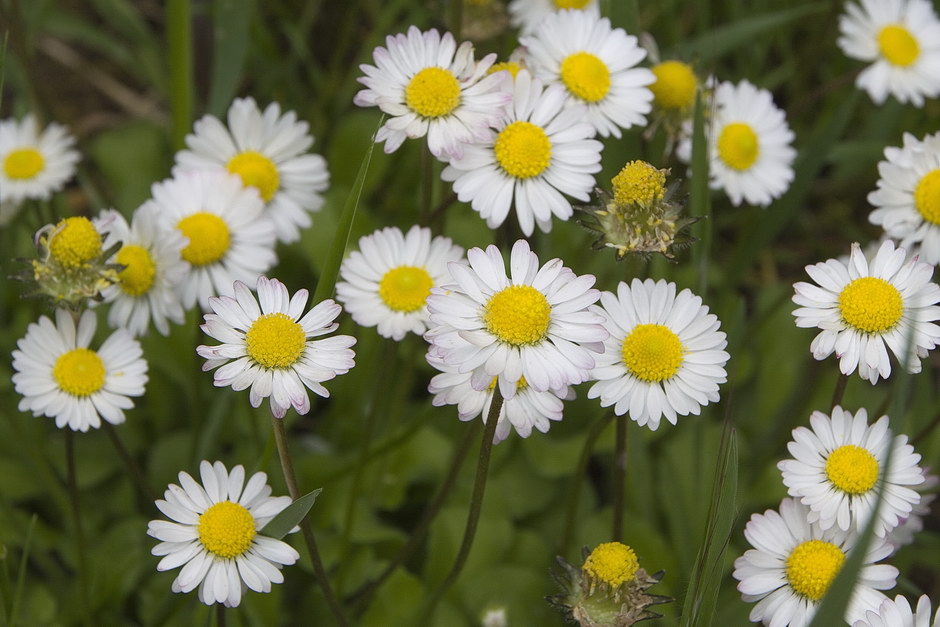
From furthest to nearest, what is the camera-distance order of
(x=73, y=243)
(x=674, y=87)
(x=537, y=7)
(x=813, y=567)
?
(x=537, y=7) < (x=674, y=87) < (x=73, y=243) < (x=813, y=567)

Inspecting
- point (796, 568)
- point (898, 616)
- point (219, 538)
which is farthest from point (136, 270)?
point (898, 616)

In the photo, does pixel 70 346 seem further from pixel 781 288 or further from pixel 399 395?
pixel 781 288

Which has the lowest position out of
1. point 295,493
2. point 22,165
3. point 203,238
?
point 295,493

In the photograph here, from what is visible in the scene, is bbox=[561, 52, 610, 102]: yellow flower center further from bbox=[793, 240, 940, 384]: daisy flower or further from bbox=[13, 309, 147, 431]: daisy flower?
bbox=[13, 309, 147, 431]: daisy flower

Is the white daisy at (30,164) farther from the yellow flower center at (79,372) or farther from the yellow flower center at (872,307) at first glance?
the yellow flower center at (872,307)

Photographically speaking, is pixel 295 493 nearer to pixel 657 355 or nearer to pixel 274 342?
pixel 274 342

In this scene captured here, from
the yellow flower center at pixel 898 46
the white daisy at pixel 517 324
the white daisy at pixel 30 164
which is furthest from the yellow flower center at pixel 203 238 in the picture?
the yellow flower center at pixel 898 46
